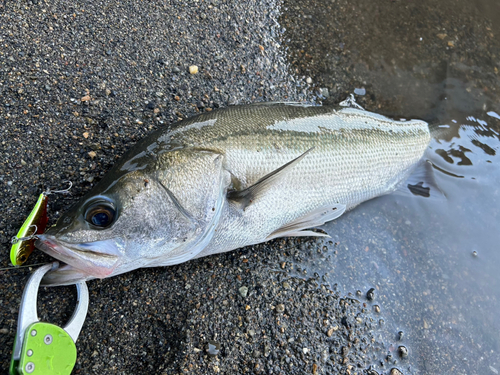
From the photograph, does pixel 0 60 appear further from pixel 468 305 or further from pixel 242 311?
pixel 468 305

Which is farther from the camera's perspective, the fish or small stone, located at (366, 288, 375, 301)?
small stone, located at (366, 288, 375, 301)

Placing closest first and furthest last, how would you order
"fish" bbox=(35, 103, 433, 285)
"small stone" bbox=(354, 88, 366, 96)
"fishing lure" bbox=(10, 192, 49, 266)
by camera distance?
1. "fish" bbox=(35, 103, 433, 285)
2. "fishing lure" bbox=(10, 192, 49, 266)
3. "small stone" bbox=(354, 88, 366, 96)

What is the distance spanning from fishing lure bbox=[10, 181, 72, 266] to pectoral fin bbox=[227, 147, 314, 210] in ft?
4.05

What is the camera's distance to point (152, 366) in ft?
7.23

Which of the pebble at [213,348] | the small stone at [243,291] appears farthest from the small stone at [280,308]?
the pebble at [213,348]

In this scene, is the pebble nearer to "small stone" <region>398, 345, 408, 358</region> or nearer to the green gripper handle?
the green gripper handle

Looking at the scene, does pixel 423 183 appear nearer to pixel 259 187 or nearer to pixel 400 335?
pixel 400 335

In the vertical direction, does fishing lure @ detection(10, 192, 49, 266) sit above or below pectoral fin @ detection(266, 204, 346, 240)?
above

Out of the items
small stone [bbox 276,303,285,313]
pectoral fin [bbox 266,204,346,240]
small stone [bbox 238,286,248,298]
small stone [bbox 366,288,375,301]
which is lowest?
small stone [bbox 366,288,375,301]

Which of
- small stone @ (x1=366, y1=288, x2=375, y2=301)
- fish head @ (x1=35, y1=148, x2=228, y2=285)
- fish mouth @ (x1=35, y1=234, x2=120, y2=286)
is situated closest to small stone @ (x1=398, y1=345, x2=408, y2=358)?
small stone @ (x1=366, y1=288, x2=375, y2=301)

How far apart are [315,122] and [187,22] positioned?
1.74 meters

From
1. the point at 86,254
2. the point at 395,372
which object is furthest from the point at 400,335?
the point at 86,254

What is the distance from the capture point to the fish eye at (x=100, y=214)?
1949 mm

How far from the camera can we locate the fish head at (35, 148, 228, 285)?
1.90 meters
